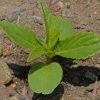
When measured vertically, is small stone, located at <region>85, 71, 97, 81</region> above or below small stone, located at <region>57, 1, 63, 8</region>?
below

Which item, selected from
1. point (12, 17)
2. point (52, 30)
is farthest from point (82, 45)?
point (12, 17)

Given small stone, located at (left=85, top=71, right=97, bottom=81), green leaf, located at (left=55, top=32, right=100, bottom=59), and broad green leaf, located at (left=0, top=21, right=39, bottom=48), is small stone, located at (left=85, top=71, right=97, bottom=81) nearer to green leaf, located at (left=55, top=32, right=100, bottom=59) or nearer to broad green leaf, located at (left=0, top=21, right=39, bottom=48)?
green leaf, located at (left=55, top=32, right=100, bottom=59)

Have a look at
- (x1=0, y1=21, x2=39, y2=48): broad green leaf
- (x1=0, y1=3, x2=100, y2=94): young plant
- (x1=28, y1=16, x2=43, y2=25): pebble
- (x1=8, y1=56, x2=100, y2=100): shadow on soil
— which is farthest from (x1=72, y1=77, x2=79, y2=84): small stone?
(x1=28, y1=16, x2=43, y2=25): pebble

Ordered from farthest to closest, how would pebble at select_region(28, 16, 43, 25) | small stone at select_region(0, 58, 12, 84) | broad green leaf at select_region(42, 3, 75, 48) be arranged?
pebble at select_region(28, 16, 43, 25), small stone at select_region(0, 58, 12, 84), broad green leaf at select_region(42, 3, 75, 48)

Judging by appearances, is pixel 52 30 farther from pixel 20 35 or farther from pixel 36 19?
pixel 36 19

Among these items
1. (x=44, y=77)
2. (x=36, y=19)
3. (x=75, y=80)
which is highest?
(x=36, y=19)

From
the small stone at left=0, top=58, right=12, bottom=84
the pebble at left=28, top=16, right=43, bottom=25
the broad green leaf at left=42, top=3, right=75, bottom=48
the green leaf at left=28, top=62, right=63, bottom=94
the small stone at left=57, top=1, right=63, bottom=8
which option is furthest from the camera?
the small stone at left=57, top=1, right=63, bottom=8
